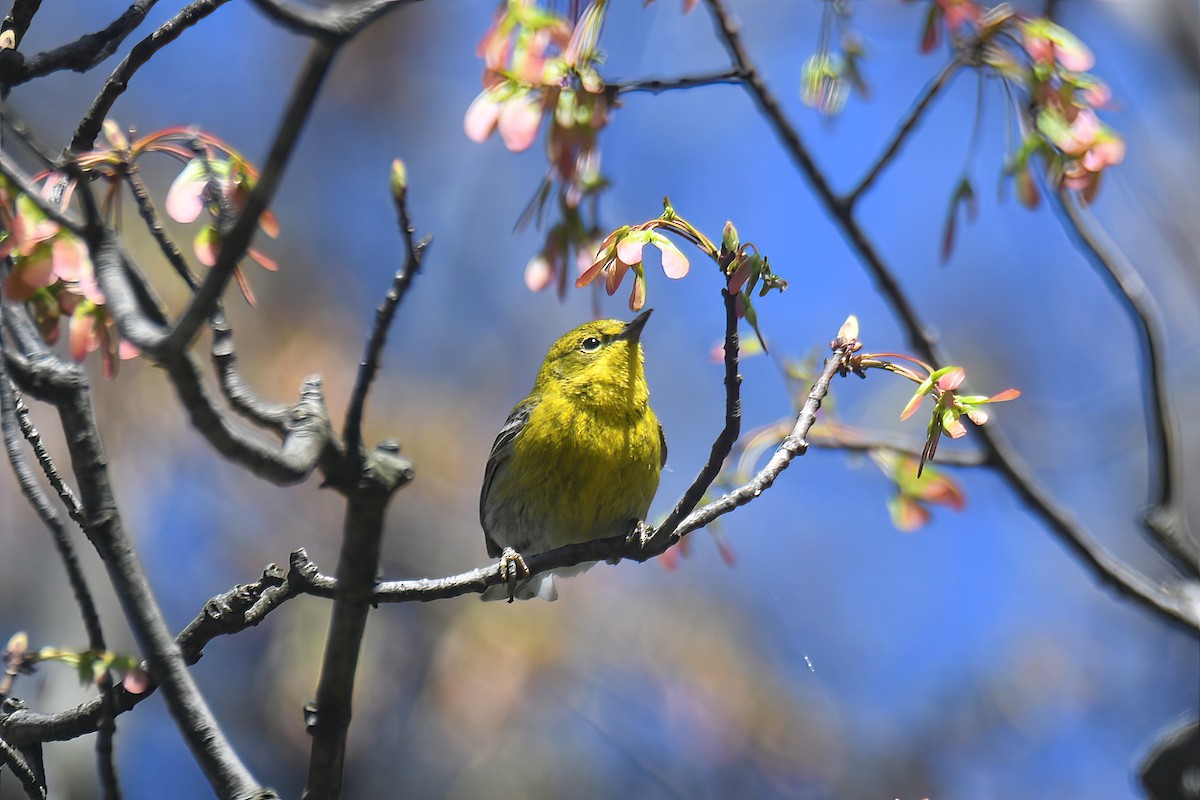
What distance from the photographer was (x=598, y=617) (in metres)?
9.34

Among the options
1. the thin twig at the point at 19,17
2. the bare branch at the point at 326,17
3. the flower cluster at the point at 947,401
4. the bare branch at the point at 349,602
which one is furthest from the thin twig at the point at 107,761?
the thin twig at the point at 19,17

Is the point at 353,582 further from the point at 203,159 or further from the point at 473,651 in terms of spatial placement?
the point at 473,651

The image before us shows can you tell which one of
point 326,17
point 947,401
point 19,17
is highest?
point 19,17

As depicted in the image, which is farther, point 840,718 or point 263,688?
point 840,718

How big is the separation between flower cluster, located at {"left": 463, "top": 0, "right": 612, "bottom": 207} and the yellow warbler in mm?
1603

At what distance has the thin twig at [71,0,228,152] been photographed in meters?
2.90

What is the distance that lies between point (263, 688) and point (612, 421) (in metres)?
4.79

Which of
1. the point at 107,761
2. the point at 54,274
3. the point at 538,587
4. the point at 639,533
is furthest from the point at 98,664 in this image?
the point at 538,587

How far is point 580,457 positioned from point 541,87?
2.01 m

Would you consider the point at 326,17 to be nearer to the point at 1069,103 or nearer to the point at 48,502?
the point at 48,502

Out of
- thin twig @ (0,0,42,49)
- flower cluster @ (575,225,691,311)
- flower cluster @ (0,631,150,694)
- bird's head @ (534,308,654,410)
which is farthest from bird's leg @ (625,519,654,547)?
thin twig @ (0,0,42,49)

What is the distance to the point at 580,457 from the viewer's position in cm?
478

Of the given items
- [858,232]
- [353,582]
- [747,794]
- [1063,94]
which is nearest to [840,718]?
[747,794]

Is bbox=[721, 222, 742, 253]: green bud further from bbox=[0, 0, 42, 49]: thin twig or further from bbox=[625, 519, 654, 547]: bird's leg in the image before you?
bbox=[0, 0, 42, 49]: thin twig
